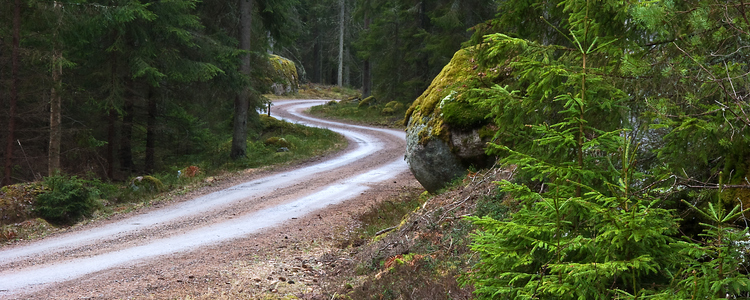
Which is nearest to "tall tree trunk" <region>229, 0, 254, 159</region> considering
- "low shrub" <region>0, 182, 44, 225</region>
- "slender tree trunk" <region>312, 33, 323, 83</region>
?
"low shrub" <region>0, 182, 44, 225</region>

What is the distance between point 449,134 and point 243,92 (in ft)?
37.4

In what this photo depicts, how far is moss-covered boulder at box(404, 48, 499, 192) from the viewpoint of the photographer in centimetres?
934

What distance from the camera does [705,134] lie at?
305 cm

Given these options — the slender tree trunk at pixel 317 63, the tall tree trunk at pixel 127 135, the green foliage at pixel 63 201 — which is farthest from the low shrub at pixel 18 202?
the slender tree trunk at pixel 317 63

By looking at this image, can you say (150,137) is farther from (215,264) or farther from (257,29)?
(215,264)

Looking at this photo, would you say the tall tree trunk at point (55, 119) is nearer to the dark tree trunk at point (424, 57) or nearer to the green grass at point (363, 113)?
the green grass at point (363, 113)

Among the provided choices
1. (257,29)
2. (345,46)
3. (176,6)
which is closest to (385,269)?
(176,6)

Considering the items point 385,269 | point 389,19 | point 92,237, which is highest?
point 389,19

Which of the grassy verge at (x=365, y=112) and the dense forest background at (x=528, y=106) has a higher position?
the dense forest background at (x=528, y=106)

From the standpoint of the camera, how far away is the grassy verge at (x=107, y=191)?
438 inches

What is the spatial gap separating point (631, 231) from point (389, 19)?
31505mm

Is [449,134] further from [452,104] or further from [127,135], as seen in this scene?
[127,135]

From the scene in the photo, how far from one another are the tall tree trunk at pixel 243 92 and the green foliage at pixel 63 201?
7374 mm

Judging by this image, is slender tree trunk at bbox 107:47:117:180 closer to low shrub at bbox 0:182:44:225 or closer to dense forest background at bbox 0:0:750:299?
dense forest background at bbox 0:0:750:299
